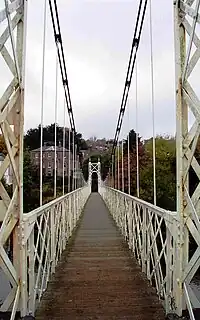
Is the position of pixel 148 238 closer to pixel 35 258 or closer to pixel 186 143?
pixel 35 258

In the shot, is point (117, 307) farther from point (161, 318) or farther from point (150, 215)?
point (150, 215)

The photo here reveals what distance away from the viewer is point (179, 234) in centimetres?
249

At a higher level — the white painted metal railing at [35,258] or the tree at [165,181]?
the tree at [165,181]

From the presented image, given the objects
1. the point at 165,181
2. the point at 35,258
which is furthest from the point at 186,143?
the point at 165,181

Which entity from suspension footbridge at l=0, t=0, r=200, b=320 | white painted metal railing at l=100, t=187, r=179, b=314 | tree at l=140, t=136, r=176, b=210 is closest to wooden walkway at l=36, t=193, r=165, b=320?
suspension footbridge at l=0, t=0, r=200, b=320

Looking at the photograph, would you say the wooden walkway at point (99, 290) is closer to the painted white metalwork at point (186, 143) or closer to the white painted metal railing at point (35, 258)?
the white painted metal railing at point (35, 258)

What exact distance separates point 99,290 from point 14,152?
1.52 meters

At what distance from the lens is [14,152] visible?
2.43 metres

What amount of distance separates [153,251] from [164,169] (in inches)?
268

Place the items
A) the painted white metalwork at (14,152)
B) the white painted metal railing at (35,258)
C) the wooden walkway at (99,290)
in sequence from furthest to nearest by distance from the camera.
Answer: the wooden walkway at (99,290) < the white painted metal railing at (35,258) < the painted white metalwork at (14,152)

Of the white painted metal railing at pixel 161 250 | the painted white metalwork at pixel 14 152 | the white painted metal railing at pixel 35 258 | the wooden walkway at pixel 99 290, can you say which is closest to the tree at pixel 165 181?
the wooden walkway at pixel 99 290

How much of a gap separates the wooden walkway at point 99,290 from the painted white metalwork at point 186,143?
1.20ft

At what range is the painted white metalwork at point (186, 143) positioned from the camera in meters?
2.34

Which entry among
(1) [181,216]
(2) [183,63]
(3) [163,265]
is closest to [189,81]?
(2) [183,63]
